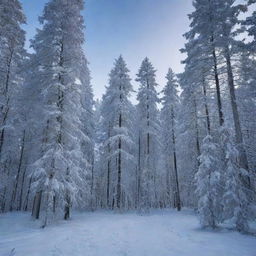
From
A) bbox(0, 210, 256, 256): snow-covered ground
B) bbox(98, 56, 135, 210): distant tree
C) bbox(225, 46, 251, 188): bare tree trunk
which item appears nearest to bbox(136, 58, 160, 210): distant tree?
bbox(98, 56, 135, 210): distant tree

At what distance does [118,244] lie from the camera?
7.76 meters

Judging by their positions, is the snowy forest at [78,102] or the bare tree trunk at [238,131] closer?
the snowy forest at [78,102]

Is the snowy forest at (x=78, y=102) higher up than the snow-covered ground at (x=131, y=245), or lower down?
higher up

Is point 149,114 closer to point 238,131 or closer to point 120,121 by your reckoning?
point 120,121

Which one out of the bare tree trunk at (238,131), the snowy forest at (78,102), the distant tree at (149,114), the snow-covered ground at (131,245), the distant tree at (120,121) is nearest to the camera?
the snow-covered ground at (131,245)

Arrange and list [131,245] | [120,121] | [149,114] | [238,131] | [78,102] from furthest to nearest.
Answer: [149,114] < [120,121] < [78,102] < [238,131] < [131,245]

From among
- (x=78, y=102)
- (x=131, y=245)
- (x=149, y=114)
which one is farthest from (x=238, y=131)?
(x=149, y=114)

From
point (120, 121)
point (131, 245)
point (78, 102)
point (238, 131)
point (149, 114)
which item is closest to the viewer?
point (131, 245)

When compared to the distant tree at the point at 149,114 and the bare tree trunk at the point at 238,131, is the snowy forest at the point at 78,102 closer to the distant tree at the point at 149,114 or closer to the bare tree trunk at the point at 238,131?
the bare tree trunk at the point at 238,131

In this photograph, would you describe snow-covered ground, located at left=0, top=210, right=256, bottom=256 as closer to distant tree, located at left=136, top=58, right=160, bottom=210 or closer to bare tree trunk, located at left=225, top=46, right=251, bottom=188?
bare tree trunk, located at left=225, top=46, right=251, bottom=188

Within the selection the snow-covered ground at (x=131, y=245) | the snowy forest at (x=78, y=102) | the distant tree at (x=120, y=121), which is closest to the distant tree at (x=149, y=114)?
the distant tree at (x=120, y=121)

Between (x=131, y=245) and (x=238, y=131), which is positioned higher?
(x=238, y=131)

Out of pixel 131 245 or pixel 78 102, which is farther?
pixel 78 102

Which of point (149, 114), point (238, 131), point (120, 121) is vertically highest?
point (149, 114)
